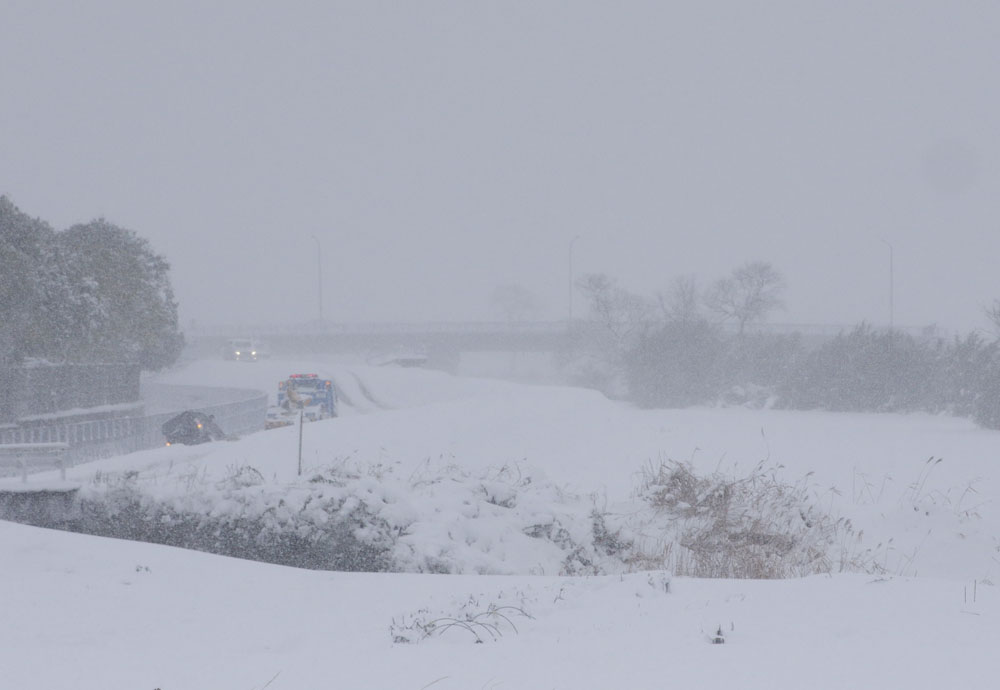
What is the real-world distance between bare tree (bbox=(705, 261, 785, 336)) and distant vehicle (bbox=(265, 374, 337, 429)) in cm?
4028

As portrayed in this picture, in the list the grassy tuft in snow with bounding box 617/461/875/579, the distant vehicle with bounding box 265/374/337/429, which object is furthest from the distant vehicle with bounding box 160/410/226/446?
the grassy tuft in snow with bounding box 617/461/875/579

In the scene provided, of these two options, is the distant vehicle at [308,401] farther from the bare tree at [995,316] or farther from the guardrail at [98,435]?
the bare tree at [995,316]

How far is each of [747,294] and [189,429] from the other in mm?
49293

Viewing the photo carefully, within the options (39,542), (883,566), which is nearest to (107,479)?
(39,542)

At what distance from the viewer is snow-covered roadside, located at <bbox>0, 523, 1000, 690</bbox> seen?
4574mm

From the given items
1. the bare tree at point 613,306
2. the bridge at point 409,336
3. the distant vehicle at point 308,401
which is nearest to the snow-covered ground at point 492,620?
the distant vehicle at point 308,401

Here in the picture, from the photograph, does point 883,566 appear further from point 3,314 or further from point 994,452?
point 3,314

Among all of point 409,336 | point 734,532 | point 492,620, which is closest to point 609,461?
point 734,532

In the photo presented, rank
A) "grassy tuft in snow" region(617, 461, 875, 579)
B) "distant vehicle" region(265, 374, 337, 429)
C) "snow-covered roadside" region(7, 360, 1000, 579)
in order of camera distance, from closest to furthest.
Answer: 1. "grassy tuft in snow" region(617, 461, 875, 579)
2. "snow-covered roadside" region(7, 360, 1000, 579)
3. "distant vehicle" region(265, 374, 337, 429)

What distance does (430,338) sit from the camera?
287ft

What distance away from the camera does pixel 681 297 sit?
236 ft

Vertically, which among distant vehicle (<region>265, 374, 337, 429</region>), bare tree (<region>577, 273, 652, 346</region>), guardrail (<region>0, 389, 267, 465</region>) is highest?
bare tree (<region>577, 273, 652, 346</region>)

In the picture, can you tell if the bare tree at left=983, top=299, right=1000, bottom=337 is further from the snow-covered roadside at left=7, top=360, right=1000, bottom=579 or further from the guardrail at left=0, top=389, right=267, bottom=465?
the guardrail at left=0, top=389, right=267, bottom=465

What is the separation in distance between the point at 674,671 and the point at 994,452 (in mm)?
22279
